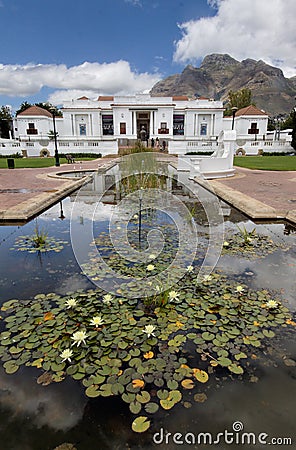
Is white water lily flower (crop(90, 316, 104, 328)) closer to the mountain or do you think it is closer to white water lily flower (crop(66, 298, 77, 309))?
white water lily flower (crop(66, 298, 77, 309))

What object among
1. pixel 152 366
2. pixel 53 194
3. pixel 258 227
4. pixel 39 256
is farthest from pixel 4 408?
pixel 53 194

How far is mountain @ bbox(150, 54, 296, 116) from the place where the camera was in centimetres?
10825

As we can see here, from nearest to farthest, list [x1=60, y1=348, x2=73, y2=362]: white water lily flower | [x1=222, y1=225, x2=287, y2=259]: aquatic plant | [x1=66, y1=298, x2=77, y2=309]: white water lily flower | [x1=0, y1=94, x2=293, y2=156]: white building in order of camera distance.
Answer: [x1=60, y1=348, x2=73, y2=362]: white water lily flower < [x1=66, y1=298, x2=77, y2=309]: white water lily flower < [x1=222, y1=225, x2=287, y2=259]: aquatic plant < [x1=0, y1=94, x2=293, y2=156]: white building

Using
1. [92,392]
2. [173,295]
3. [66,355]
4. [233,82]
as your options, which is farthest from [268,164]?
[233,82]

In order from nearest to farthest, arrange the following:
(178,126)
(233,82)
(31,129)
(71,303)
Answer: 1. (71,303)
2. (31,129)
3. (178,126)
4. (233,82)

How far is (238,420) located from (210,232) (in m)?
3.56

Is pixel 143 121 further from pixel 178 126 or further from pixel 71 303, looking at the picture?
pixel 71 303

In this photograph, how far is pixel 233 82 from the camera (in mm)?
135125

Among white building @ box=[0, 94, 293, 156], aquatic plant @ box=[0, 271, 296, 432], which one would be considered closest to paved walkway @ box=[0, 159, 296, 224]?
aquatic plant @ box=[0, 271, 296, 432]

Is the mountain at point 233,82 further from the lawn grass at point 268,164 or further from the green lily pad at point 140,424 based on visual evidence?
the green lily pad at point 140,424

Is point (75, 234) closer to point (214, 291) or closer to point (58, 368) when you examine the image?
point (214, 291)

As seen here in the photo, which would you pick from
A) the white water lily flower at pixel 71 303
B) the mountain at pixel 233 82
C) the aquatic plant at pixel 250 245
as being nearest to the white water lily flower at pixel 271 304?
the aquatic plant at pixel 250 245

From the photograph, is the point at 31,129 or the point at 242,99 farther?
the point at 242,99

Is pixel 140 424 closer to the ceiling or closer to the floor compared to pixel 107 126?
closer to the floor
